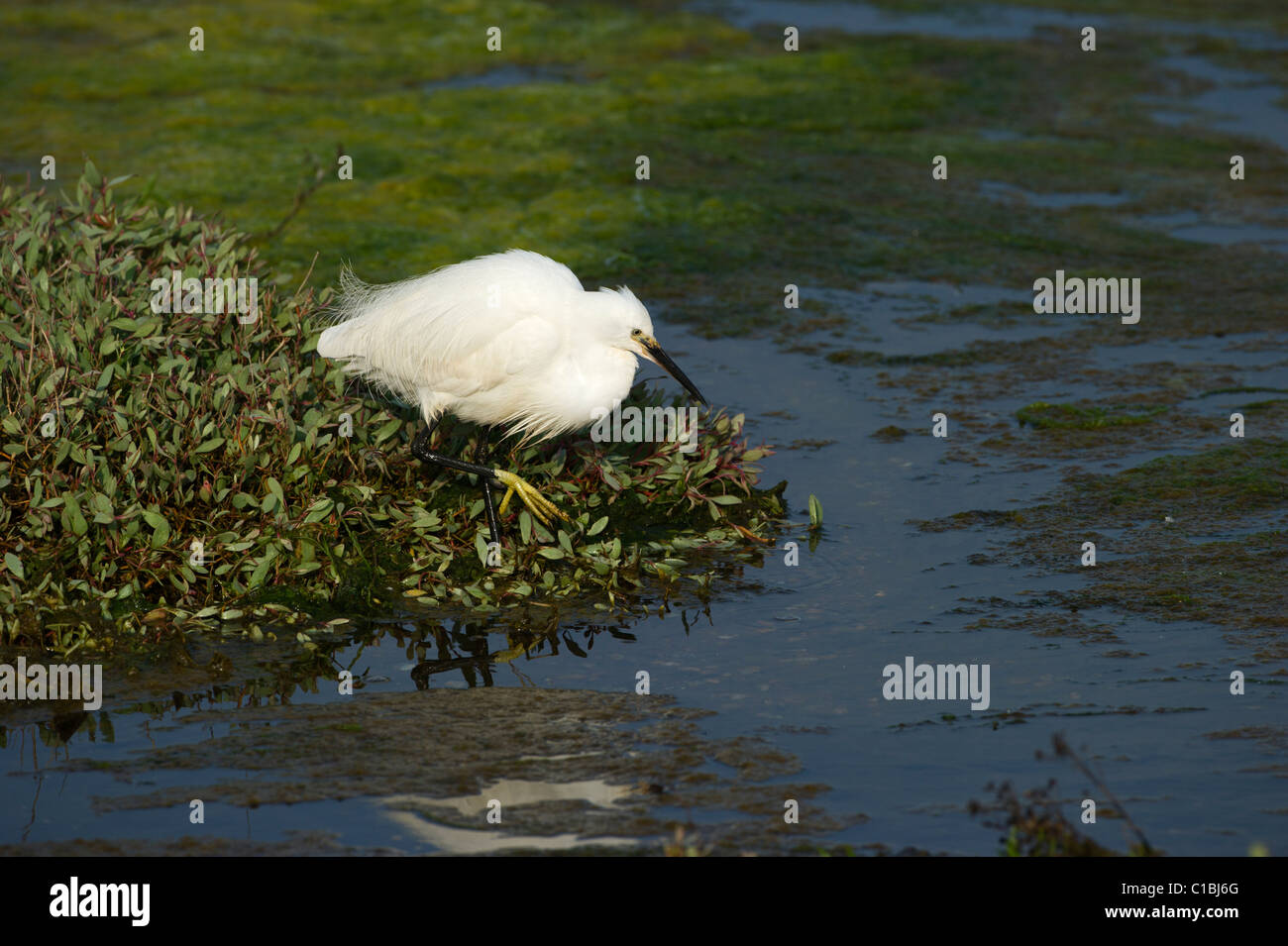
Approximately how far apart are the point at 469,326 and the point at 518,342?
0.25 metres

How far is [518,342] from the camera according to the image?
22.9ft

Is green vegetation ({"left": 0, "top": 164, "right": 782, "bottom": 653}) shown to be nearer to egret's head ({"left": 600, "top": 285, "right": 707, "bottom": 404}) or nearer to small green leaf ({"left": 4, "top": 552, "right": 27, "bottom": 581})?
small green leaf ({"left": 4, "top": 552, "right": 27, "bottom": 581})

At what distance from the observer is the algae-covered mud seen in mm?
5297

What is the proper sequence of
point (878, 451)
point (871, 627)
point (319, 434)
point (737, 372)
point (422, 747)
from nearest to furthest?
point (422, 747) < point (871, 627) < point (319, 434) < point (878, 451) < point (737, 372)

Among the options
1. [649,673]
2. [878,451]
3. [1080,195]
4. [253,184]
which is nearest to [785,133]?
[1080,195]

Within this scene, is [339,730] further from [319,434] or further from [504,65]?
[504,65]

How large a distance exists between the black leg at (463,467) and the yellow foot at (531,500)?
7cm

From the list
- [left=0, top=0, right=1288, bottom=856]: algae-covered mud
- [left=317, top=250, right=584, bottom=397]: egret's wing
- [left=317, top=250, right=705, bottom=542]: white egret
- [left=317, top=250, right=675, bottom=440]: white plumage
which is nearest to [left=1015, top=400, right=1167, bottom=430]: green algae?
[left=0, top=0, right=1288, bottom=856]: algae-covered mud

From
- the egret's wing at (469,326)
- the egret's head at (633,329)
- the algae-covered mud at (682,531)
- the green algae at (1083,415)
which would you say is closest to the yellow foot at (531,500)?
the algae-covered mud at (682,531)

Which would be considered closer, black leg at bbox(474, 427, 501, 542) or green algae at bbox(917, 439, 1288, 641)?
green algae at bbox(917, 439, 1288, 641)

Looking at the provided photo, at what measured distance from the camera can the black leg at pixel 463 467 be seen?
7.21 meters

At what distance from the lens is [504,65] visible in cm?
1761

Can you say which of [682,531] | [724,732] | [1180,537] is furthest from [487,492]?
[1180,537]

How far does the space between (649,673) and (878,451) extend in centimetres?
303
